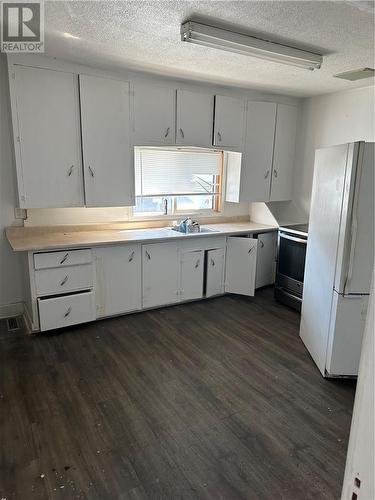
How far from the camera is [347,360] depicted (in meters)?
2.62

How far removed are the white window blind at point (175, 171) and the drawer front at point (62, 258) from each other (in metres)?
1.09

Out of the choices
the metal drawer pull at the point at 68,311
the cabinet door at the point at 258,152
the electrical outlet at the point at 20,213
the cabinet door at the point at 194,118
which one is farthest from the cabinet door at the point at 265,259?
the electrical outlet at the point at 20,213

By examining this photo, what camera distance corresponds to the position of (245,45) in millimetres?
2367

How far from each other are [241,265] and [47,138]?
2.50 m

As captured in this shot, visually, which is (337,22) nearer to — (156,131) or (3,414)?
(156,131)

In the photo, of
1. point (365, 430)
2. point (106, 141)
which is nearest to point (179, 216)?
point (106, 141)

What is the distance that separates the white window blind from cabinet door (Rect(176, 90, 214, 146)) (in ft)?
1.23

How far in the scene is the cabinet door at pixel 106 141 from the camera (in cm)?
323

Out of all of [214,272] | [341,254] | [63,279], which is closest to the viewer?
[341,254]

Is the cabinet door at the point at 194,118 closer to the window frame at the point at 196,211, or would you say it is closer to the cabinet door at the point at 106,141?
the window frame at the point at 196,211

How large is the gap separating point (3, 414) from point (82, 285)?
4.40ft

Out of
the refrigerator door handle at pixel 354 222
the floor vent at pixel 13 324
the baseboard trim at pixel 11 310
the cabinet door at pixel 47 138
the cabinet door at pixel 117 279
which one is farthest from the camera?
the baseboard trim at pixel 11 310

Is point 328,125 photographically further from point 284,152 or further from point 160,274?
point 160,274

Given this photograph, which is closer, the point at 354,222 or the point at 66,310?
the point at 354,222
